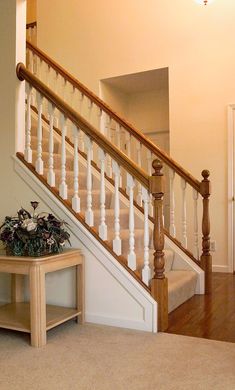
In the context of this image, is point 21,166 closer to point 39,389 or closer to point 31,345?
point 31,345

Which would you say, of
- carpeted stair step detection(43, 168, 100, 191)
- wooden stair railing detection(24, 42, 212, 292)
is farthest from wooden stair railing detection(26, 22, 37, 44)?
carpeted stair step detection(43, 168, 100, 191)

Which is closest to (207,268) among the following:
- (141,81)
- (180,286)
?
(180,286)

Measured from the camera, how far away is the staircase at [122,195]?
2600 millimetres

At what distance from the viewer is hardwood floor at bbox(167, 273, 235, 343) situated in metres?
2.52

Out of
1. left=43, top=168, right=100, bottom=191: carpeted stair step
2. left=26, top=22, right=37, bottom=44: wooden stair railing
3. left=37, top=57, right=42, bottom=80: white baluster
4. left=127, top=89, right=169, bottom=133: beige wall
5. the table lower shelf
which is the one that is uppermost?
left=26, top=22, right=37, bottom=44: wooden stair railing

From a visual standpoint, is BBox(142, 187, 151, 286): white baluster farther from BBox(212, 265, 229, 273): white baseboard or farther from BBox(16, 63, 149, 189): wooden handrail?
BBox(212, 265, 229, 273): white baseboard

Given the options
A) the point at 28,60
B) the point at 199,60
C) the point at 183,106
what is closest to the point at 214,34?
the point at 199,60

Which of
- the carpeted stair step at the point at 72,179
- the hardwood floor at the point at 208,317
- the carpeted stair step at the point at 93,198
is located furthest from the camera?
the carpeted stair step at the point at 72,179

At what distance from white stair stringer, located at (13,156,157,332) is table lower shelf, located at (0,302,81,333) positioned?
14 centimetres

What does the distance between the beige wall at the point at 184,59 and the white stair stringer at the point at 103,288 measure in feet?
7.67

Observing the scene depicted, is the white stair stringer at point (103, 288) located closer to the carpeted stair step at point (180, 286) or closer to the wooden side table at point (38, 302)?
the wooden side table at point (38, 302)

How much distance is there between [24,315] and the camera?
2604 mm

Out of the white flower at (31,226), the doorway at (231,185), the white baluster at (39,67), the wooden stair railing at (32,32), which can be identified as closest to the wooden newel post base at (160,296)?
the white flower at (31,226)

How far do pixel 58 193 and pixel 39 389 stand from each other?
57.3 inches
